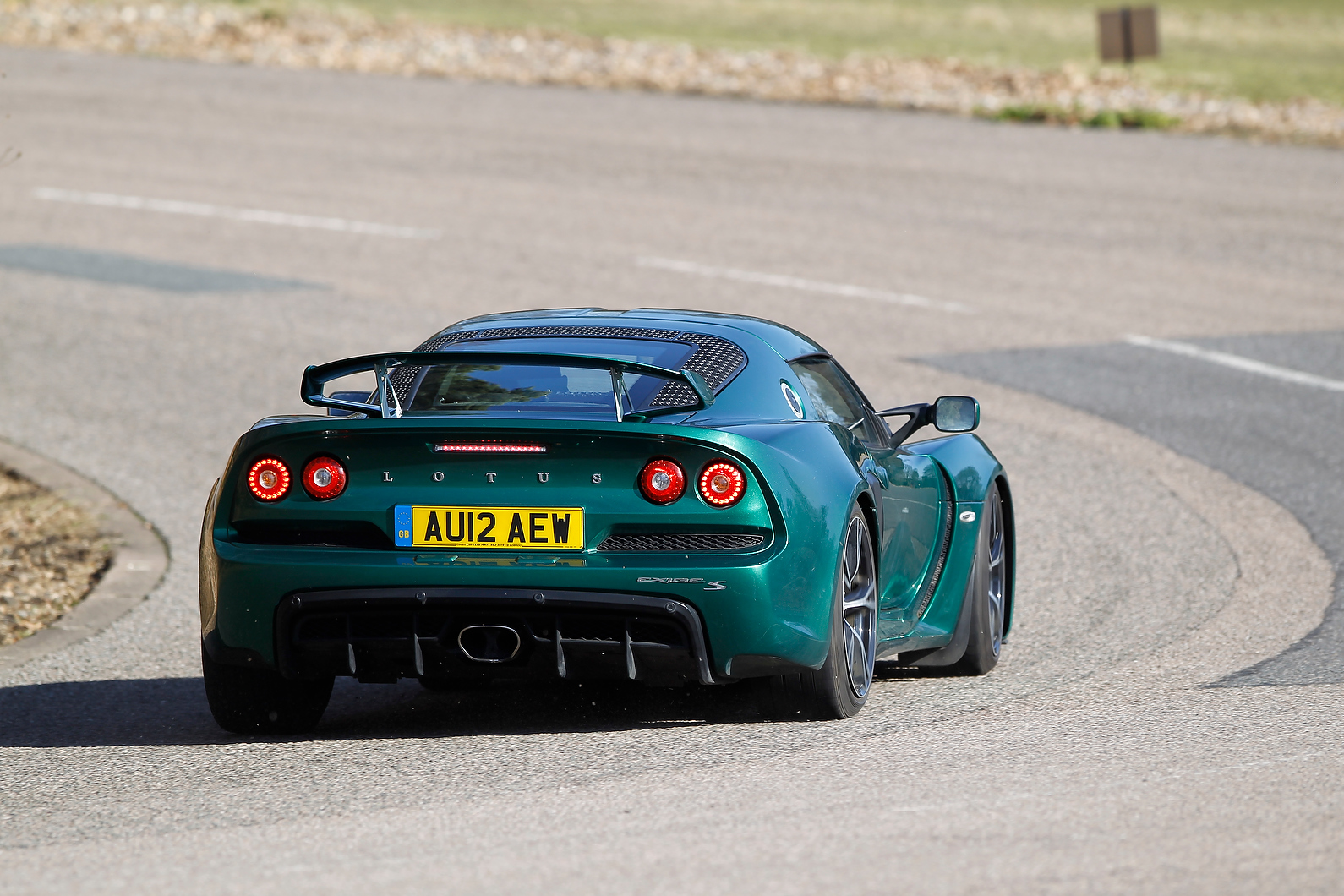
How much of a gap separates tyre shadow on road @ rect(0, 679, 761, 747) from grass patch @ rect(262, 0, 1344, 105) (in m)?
21.5

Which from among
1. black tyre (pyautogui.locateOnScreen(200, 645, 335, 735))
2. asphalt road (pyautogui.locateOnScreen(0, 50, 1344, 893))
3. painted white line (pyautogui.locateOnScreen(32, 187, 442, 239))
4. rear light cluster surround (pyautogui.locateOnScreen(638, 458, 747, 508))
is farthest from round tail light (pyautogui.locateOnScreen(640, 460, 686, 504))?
painted white line (pyautogui.locateOnScreen(32, 187, 442, 239))

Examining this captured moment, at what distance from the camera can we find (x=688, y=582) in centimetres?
563

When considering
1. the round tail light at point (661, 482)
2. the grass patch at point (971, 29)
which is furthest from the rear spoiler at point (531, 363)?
the grass patch at point (971, 29)

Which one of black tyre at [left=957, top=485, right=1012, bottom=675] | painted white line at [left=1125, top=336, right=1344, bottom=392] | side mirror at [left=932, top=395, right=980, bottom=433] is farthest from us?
painted white line at [left=1125, top=336, right=1344, bottom=392]

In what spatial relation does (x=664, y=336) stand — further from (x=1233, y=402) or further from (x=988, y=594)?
(x=1233, y=402)

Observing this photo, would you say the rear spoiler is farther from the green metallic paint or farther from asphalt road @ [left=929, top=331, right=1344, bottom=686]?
asphalt road @ [left=929, top=331, right=1344, bottom=686]

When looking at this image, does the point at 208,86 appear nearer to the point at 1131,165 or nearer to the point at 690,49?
the point at 690,49

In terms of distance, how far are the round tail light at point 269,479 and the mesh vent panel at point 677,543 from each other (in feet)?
3.09

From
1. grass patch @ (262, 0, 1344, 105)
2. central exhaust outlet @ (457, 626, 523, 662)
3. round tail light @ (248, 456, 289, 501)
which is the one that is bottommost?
grass patch @ (262, 0, 1344, 105)

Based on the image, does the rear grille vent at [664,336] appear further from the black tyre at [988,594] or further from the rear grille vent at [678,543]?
the black tyre at [988,594]

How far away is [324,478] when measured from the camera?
19.0ft

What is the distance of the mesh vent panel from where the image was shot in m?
5.66

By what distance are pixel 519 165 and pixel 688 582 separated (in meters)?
15.8

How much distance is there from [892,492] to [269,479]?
2.05 m
